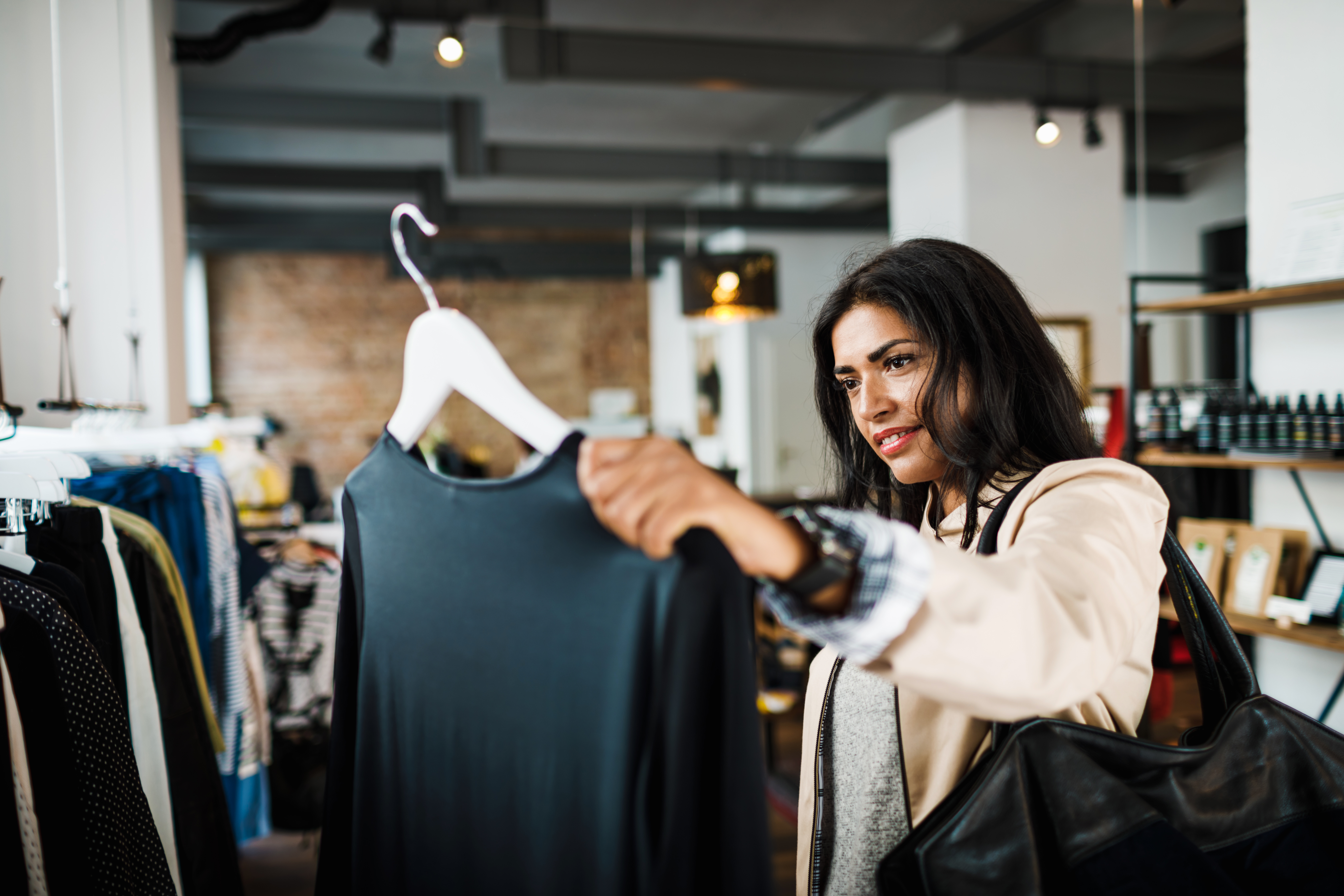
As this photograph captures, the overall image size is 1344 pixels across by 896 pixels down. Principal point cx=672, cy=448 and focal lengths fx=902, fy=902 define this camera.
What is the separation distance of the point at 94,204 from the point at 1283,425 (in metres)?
3.72

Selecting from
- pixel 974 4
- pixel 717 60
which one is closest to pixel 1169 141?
pixel 974 4

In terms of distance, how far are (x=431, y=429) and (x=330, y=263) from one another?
8.44 ft

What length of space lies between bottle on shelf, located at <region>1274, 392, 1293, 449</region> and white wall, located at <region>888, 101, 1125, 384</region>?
2412 mm

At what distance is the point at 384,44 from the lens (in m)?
3.94

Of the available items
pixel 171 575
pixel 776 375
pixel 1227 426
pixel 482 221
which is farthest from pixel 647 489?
pixel 776 375

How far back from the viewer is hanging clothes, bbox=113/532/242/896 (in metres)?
1.55

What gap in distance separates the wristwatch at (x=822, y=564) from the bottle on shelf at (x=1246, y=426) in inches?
104

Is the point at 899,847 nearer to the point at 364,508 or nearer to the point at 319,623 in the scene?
the point at 364,508

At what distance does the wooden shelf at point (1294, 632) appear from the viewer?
8.14ft

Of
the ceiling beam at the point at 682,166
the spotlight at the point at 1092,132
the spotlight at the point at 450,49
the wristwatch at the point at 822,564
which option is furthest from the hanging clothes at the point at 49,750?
the ceiling beam at the point at 682,166

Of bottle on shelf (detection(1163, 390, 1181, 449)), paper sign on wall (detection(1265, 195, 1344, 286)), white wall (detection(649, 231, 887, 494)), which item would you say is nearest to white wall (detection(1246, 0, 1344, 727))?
paper sign on wall (detection(1265, 195, 1344, 286))

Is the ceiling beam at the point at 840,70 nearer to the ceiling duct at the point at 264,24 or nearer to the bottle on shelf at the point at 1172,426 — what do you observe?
the ceiling duct at the point at 264,24

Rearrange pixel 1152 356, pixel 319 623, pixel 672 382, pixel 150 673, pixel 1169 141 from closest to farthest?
pixel 150 673, pixel 319 623, pixel 1169 141, pixel 1152 356, pixel 672 382

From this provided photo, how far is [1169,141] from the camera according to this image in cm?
636
